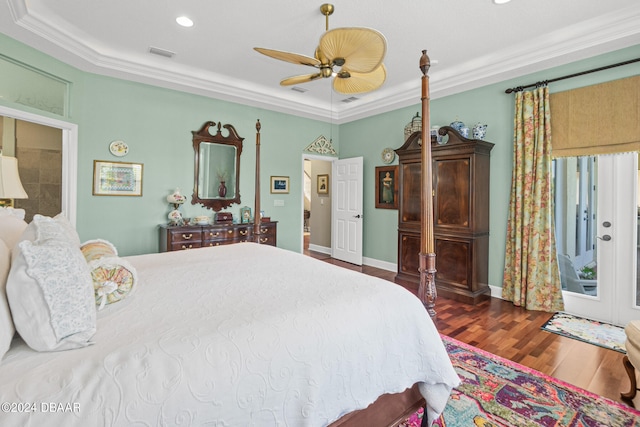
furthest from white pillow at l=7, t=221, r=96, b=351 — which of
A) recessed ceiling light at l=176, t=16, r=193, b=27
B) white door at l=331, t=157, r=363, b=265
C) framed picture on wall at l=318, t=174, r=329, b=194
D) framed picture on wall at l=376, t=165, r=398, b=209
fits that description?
framed picture on wall at l=318, t=174, r=329, b=194

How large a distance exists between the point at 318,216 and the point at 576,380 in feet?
18.0

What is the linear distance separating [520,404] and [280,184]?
14.2ft

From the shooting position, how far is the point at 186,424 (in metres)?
0.89

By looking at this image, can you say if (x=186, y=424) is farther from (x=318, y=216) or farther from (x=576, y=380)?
(x=318, y=216)

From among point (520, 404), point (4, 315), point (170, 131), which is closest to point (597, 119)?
point (520, 404)

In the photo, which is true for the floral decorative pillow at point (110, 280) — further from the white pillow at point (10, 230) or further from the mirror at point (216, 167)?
the mirror at point (216, 167)

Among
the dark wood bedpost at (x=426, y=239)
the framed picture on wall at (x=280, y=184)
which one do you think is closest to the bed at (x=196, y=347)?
the dark wood bedpost at (x=426, y=239)

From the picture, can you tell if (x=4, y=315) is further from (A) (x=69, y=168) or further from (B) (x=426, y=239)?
(A) (x=69, y=168)

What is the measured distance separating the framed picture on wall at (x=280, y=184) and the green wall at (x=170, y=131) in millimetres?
115

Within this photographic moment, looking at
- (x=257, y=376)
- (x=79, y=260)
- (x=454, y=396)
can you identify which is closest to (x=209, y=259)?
(x=79, y=260)

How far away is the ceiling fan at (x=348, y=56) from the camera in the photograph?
1964 mm

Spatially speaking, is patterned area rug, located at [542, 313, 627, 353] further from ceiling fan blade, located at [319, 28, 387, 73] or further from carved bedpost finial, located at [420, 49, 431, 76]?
ceiling fan blade, located at [319, 28, 387, 73]

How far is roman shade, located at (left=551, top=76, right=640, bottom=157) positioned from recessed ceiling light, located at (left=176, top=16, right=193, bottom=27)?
3902mm

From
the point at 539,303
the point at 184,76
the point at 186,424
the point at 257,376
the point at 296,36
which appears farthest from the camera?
the point at 184,76
